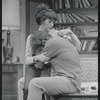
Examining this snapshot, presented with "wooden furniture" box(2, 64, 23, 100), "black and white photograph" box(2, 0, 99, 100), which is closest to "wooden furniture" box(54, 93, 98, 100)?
"black and white photograph" box(2, 0, 99, 100)

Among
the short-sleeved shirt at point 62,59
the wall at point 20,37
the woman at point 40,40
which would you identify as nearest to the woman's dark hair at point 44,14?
the woman at point 40,40

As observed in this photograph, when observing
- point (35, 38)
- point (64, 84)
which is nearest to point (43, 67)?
point (35, 38)

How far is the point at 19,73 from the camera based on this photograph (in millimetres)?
4781

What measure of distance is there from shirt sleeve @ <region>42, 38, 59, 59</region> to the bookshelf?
2.78m

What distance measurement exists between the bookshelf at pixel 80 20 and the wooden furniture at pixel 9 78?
994mm

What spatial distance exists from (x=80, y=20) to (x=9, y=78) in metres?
1.45

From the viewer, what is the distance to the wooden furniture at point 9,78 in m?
4.70

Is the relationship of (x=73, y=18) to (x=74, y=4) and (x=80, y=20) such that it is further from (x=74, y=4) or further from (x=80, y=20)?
(x=74, y=4)

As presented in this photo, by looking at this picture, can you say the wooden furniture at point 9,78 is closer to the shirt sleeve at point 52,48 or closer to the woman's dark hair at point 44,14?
the woman's dark hair at point 44,14

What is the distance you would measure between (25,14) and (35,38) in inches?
102

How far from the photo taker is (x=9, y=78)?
4.72 meters

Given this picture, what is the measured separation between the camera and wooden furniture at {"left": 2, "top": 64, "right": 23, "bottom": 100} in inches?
185

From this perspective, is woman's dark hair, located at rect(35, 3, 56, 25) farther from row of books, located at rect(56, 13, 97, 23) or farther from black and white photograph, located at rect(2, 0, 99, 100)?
row of books, located at rect(56, 13, 97, 23)

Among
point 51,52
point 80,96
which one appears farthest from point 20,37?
point 80,96
